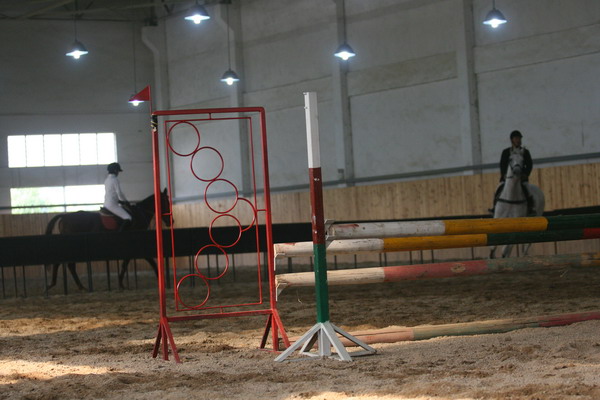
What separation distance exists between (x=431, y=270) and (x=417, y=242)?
10.2 inches

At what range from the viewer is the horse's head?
1266 cm

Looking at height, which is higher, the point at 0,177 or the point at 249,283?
the point at 0,177

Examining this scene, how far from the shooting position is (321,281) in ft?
18.8

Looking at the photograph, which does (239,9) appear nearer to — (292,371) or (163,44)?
(163,44)

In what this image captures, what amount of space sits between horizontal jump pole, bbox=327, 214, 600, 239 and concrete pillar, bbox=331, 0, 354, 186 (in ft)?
52.1

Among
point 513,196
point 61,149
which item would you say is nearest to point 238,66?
point 61,149

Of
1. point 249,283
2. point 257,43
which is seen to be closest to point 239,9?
point 257,43

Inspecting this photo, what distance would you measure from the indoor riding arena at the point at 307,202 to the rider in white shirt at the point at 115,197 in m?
0.04

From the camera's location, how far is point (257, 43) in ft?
81.1

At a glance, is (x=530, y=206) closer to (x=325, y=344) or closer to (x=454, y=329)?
(x=454, y=329)

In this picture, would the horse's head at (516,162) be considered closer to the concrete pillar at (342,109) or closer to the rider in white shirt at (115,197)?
the rider in white shirt at (115,197)

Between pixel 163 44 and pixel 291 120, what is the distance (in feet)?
19.8

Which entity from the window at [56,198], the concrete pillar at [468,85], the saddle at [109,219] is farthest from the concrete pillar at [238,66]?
the saddle at [109,219]

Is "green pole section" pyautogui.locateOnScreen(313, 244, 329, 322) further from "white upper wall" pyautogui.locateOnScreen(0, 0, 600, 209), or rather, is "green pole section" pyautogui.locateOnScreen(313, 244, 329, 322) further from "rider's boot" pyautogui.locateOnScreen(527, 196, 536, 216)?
"white upper wall" pyautogui.locateOnScreen(0, 0, 600, 209)
